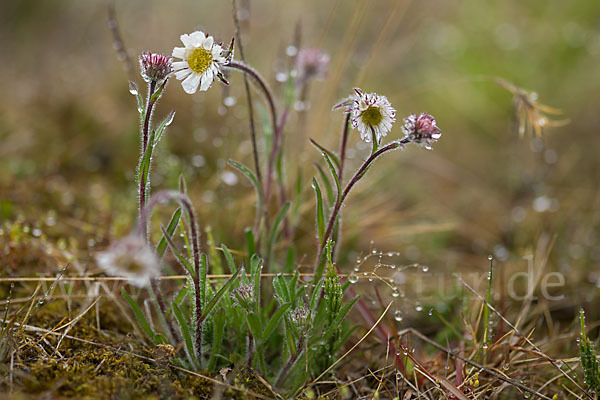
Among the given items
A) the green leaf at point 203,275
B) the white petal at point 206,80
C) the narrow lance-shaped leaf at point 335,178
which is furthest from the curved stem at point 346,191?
the white petal at point 206,80

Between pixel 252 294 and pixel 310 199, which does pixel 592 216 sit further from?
pixel 252 294

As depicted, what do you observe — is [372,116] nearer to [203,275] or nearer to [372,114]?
[372,114]

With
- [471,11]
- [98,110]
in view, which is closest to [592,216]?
[471,11]

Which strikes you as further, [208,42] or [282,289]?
[282,289]

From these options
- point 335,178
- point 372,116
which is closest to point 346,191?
point 335,178

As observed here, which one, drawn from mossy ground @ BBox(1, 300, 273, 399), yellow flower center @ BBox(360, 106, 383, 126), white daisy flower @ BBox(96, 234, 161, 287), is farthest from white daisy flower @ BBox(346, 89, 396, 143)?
mossy ground @ BBox(1, 300, 273, 399)

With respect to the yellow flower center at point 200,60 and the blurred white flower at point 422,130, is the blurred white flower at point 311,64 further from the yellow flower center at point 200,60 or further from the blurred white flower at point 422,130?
the blurred white flower at point 422,130

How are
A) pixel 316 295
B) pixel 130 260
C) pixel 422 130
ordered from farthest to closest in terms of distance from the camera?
1. pixel 316 295
2. pixel 422 130
3. pixel 130 260
